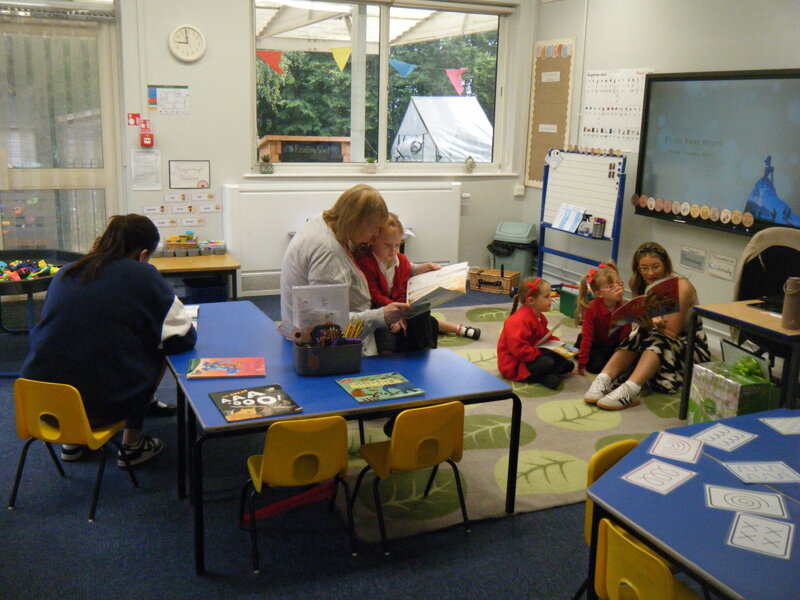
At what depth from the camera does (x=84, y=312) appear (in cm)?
284

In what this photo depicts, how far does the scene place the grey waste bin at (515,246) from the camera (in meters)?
6.94

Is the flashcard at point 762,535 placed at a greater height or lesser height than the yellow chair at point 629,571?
greater

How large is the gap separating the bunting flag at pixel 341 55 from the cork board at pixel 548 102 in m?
1.74

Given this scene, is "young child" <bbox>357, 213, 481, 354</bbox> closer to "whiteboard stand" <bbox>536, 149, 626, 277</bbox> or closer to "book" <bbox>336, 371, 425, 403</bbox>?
"book" <bbox>336, 371, 425, 403</bbox>

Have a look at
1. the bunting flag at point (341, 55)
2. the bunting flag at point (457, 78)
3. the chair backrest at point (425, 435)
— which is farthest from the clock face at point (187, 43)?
the chair backrest at point (425, 435)

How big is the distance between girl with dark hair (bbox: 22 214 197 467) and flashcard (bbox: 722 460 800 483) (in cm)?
201

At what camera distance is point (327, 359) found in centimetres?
273

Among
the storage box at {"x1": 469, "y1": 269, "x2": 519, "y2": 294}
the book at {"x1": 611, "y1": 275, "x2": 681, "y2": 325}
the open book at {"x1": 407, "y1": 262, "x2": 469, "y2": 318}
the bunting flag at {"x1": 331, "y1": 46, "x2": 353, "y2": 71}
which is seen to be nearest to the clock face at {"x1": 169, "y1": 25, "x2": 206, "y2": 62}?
the bunting flag at {"x1": 331, "y1": 46, "x2": 353, "y2": 71}

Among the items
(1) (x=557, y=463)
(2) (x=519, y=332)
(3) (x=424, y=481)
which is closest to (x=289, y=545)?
(3) (x=424, y=481)

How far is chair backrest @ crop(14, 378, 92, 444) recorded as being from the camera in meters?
2.68

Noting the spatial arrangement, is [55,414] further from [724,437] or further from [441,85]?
[441,85]

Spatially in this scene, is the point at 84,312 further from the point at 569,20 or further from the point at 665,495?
the point at 569,20

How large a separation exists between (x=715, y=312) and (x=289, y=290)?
204 centimetres

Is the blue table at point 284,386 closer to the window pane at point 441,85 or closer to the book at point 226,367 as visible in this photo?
the book at point 226,367
